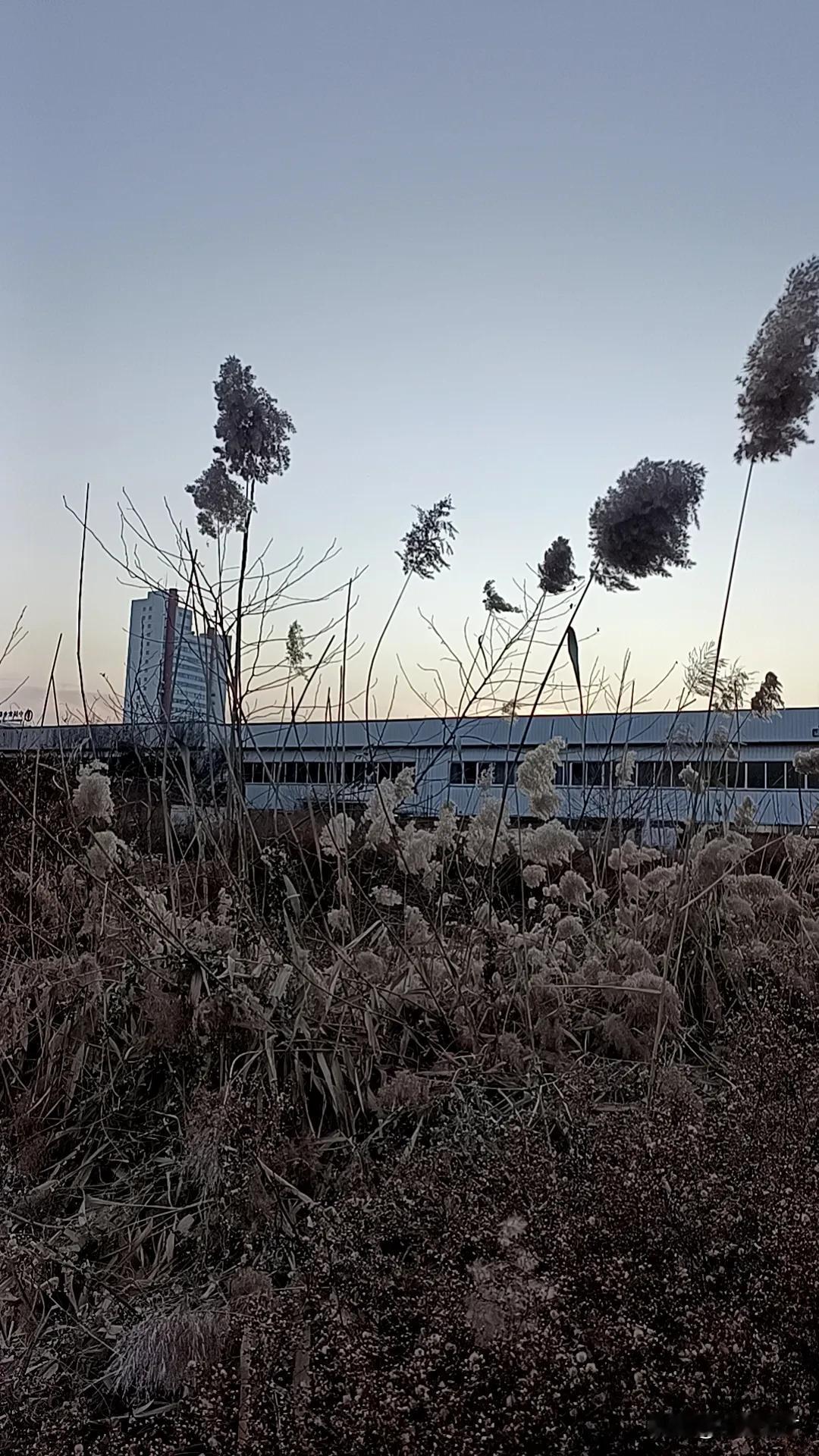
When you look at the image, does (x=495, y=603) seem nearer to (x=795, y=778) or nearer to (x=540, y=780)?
(x=540, y=780)

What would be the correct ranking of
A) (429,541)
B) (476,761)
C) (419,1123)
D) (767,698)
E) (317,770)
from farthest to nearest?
(476,761) < (317,770) < (767,698) < (429,541) < (419,1123)

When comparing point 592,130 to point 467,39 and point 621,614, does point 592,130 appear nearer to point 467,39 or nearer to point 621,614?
point 467,39

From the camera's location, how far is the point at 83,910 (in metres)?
2.50

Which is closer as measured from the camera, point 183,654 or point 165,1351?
point 165,1351

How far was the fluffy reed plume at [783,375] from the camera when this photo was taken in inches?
79.0

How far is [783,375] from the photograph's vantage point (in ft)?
6.75

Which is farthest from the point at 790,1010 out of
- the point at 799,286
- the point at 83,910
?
the point at 83,910

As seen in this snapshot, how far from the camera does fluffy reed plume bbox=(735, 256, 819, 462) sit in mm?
2008

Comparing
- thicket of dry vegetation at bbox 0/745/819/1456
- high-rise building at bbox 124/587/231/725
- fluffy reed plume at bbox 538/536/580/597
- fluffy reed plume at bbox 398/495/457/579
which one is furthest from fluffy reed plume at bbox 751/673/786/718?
high-rise building at bbox 124/587/231/725

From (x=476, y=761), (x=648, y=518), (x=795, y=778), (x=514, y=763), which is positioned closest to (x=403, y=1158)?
(x=514, y=763)

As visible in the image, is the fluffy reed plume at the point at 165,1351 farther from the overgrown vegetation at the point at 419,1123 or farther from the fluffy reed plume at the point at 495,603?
the fluffy reed plume at the point at 495,603

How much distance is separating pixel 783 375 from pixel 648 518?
1.43 feet

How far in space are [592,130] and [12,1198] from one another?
4.42m

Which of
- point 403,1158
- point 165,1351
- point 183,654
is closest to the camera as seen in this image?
point 165,1351
